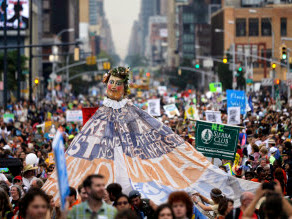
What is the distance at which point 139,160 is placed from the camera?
1347 cm

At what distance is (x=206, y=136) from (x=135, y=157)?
2649mm

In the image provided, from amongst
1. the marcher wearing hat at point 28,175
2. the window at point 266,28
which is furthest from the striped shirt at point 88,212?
the window at point 266,28

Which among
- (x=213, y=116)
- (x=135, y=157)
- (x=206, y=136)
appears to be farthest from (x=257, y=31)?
(x=135, y=157)

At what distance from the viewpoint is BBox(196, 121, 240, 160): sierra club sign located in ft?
50.9

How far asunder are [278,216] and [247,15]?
98739 mm

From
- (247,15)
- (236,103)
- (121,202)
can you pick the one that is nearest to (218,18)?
(247,15)

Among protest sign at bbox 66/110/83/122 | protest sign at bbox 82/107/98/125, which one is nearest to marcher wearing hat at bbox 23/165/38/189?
protest sign at bbox 82/107/98/125

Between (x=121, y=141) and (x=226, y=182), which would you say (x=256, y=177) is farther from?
(x=121, y=141)

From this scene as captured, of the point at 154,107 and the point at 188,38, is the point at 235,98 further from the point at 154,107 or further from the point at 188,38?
the point at 188,38

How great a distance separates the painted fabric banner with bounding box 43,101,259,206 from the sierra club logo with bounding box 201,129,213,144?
1754mm

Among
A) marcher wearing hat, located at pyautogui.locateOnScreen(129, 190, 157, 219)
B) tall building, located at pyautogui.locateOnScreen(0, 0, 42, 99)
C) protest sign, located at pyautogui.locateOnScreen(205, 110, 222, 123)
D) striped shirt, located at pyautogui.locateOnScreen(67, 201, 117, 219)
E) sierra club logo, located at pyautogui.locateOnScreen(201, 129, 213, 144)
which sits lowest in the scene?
marcher wearing hat, located at pyautogui.locateOnScreen(129, 190, 157, 219)

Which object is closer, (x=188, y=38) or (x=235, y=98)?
(x=235, y=98)

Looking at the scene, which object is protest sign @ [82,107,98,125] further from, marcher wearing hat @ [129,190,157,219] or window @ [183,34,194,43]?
window @ [183,34,194,43]

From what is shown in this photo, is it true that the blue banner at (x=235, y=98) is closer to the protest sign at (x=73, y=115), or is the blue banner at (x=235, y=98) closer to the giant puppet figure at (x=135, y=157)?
the protest sign at (x=73, y=115)
